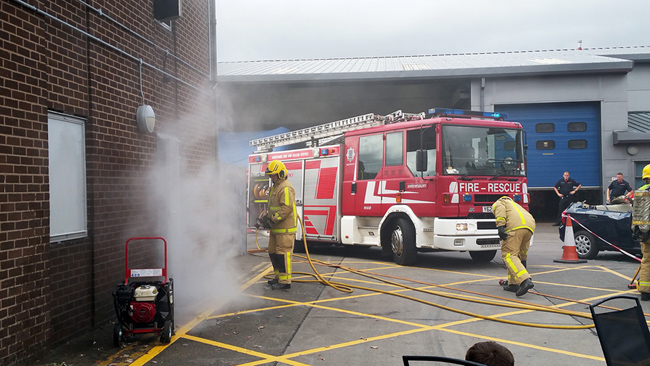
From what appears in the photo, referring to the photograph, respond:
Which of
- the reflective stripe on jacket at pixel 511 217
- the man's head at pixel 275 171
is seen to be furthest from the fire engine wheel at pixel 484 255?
the man's head at pixel 275 171

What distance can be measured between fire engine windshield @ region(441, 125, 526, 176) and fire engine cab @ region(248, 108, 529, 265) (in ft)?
0.06

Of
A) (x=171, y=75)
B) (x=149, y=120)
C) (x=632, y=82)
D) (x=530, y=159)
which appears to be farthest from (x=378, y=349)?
(x=632, y=82)

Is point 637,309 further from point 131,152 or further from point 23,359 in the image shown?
point 131,152

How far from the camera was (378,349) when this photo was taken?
17.6ft

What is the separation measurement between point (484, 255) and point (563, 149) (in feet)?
33.0

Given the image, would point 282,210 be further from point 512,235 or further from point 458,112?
point 458,112

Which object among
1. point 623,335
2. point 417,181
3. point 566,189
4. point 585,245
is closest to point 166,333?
point 623,335

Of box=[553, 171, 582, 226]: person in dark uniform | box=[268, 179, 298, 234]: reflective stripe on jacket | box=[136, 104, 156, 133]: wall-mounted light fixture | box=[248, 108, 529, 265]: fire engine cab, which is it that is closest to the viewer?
box=[136, 104, 156, 133]: wall-mounted light fixture

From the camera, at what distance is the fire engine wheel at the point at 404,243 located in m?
10.6

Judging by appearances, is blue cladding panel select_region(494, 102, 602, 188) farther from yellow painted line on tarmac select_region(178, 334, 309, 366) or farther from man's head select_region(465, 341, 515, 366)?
man's head select_region(465, 341, 515, 366)

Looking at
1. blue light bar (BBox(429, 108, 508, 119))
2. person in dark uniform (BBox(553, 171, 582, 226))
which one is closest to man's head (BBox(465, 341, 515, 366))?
blue light bar (BBox(429, 108, 508, 119))

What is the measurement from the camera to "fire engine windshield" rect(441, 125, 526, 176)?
10.1 meters

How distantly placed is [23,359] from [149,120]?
3537 millimetres

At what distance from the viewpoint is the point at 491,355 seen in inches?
86.0
